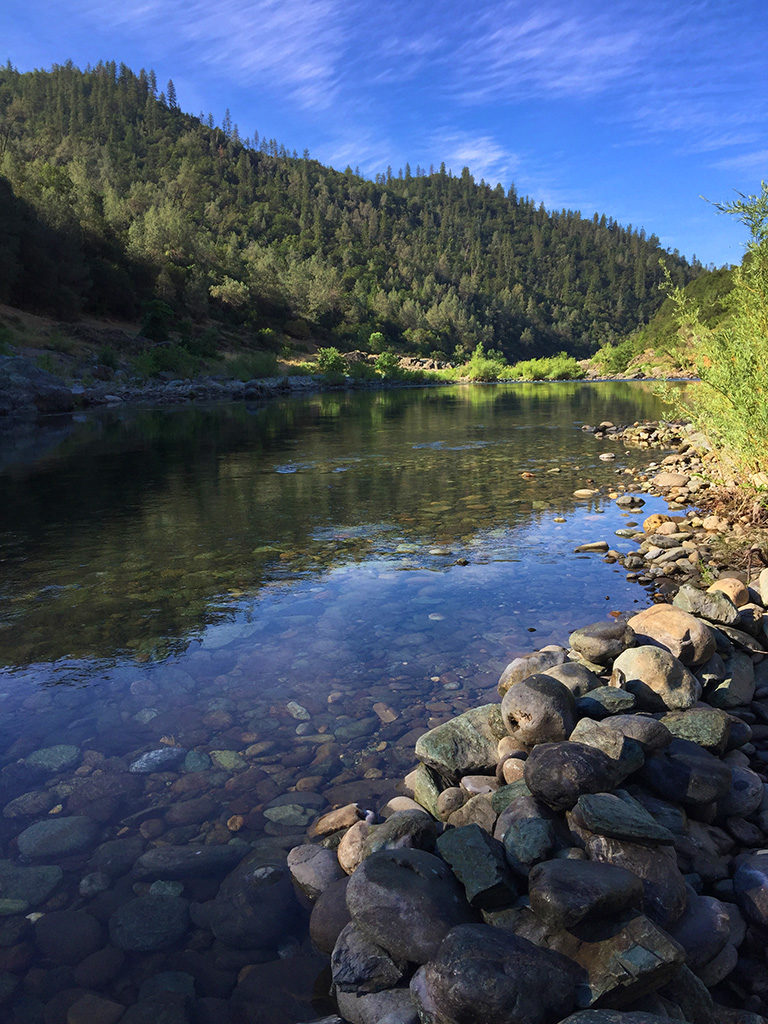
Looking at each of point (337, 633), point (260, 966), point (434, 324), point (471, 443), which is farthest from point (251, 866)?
point (434, 324)

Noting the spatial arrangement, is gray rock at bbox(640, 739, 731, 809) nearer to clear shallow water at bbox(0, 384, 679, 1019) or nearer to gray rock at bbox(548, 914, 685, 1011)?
gray rock at bbox(548, 914, 685, 1011)

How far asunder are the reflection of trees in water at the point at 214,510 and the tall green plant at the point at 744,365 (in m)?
3.80

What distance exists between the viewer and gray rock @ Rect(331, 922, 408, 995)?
2898 mm

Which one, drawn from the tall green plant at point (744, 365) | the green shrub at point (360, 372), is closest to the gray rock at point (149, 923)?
the tall green plant at point (744, 365)

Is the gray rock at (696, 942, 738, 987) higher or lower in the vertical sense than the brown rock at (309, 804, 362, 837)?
higher

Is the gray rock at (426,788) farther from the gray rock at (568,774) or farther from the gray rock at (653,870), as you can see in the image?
the gray rock at (653,870)

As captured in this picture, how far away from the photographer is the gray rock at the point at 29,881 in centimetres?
366

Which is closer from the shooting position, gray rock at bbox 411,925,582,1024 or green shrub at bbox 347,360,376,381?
gray rock at bbox 411,925,582,1024

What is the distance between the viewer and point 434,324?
138375 millimetres

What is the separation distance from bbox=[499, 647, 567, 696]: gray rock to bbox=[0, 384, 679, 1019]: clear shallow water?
37 cm

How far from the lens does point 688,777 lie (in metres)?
3.85

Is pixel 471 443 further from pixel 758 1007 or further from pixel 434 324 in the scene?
pixel 434 324

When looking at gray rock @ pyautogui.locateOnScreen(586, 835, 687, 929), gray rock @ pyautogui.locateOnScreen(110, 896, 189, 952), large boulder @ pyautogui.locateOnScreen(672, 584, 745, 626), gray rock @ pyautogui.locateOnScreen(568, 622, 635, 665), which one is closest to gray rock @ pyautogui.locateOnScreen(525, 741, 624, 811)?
gray rock @ pyautogui.locateOnScreen(586, 835, 687, 929)

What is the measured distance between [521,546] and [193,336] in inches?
2586
